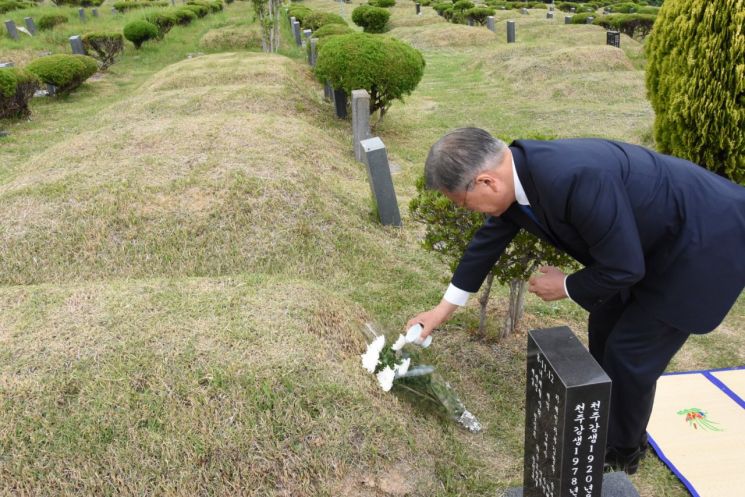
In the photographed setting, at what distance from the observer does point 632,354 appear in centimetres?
232

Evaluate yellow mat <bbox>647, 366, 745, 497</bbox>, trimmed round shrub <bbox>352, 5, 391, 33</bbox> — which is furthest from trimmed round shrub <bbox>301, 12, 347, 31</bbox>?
yellow mat <bbox>647, 366, 745, 497</bbox>

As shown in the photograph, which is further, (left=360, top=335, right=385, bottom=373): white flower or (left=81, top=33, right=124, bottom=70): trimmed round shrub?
(left=81, top=33, right=124, bottom=70): trimmed round shrub

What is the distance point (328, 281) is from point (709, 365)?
2715 mm

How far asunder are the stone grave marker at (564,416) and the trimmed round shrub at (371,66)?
6963mm

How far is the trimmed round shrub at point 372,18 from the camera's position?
22.5 m

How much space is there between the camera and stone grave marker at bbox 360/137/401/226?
5500 millimetres

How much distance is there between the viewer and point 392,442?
2.72m

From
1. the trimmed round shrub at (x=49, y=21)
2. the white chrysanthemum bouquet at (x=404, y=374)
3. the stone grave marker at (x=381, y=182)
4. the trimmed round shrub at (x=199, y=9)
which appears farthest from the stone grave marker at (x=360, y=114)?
the trimmed round shrub at (x=199, y=9)

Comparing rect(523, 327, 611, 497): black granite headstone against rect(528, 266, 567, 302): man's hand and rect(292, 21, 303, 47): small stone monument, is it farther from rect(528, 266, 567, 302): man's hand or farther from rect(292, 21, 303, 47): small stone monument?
rect(292, 21, 303, 47): small stone monument

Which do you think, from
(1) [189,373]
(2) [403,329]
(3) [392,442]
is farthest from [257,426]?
(2) [403,329]

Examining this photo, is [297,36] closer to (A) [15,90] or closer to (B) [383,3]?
(A) [15,90]

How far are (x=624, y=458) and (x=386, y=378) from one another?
3.88 ft

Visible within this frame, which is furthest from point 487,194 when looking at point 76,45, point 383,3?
point 383,3

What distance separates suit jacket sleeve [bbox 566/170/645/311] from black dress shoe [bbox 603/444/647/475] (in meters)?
1.17
